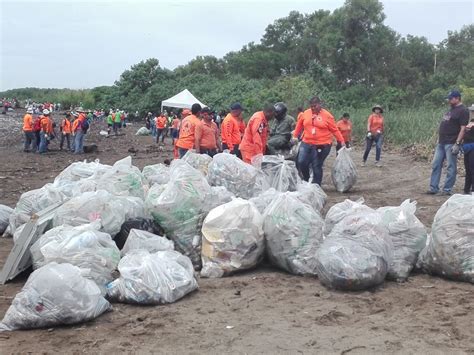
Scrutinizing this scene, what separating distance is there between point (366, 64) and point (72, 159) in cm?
2792

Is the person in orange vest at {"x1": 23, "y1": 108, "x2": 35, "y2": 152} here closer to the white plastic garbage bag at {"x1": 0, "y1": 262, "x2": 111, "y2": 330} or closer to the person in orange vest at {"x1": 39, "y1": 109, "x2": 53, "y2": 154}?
the person in orange vest at {"x1": 39, "y1": 109, "x2": 53, "y2": 154}

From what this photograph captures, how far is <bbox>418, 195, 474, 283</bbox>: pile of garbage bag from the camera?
410cm

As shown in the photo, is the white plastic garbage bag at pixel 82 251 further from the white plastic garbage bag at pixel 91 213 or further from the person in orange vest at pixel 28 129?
the person in orange vest at pixel 28 129

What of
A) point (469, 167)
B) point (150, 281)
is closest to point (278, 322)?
point (150, 281)

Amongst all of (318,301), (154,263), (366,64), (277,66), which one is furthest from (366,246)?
(277,66)

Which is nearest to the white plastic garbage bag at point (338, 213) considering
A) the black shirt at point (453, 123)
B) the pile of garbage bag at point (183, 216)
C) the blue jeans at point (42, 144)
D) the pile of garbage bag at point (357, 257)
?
the pile of garbage bag at point (357, 257)

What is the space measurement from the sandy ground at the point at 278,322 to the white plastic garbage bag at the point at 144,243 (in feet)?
1.39

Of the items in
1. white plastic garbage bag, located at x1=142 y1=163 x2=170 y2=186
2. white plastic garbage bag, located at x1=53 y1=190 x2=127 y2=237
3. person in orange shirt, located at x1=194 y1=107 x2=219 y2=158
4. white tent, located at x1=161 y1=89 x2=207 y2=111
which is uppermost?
white tent, located at x1=161 y1=89 x2=207 y2=111

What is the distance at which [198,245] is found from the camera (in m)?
4.80

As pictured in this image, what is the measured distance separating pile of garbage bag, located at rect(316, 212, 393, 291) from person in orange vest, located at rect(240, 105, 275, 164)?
307cm

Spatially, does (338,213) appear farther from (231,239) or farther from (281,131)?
(281,131)

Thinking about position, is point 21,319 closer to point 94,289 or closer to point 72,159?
point 94,289

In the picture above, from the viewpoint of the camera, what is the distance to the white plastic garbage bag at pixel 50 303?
11.3ft

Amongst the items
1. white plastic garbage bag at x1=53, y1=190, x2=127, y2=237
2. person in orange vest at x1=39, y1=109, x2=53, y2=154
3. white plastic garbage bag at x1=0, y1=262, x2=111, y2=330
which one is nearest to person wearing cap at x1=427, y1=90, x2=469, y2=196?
white plastic garbage bag at x1=53, y1=190, x2=127, y2=237
